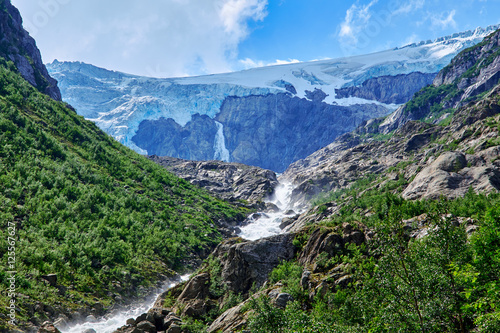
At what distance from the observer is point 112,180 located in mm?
62375

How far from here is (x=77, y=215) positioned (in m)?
44.1

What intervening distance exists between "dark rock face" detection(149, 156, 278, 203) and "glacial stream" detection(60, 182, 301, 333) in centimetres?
556

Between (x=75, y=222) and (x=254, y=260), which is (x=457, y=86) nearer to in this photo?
(x=254, y=260)

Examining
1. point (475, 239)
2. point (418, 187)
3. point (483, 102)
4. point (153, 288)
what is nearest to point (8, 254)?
point (153, 288)

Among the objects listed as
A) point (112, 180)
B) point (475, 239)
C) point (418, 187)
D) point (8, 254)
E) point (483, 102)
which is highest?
point (483, 102)

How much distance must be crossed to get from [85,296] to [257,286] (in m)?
17.8

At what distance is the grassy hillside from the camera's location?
3275cm

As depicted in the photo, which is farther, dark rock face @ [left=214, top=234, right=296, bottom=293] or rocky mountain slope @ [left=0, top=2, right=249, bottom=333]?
dark rock face @ [left=214, top=234, right=296, bottom=293]

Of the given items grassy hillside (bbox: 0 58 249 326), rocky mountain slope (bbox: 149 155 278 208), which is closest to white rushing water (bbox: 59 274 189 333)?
grassy hillside (bbox: 0 58 249 326)

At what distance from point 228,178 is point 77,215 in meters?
84.7

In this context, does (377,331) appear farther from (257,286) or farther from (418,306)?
(257,286)

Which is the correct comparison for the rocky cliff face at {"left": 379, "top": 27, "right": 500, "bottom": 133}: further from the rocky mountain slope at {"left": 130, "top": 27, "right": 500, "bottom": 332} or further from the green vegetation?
the green vegetation

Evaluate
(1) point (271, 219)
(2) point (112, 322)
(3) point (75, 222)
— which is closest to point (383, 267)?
(2) point (112, 322)

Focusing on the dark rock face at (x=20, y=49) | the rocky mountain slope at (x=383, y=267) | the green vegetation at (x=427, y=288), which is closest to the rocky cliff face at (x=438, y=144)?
the rocky mountain slope at (x=383, y=267)
